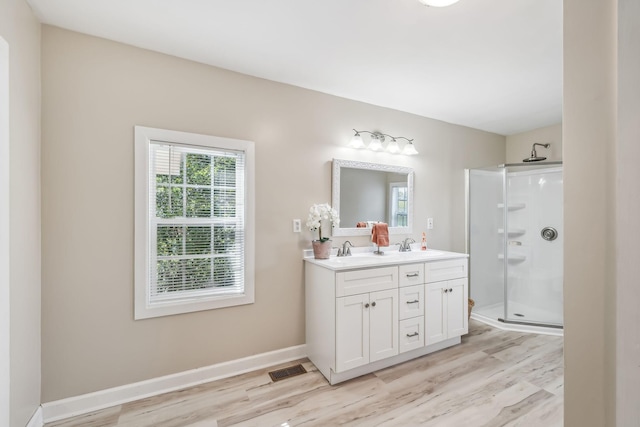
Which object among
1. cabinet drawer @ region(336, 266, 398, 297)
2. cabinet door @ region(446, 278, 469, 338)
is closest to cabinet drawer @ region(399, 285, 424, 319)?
cabinet drawer @ region(336, 266, 398, 297)

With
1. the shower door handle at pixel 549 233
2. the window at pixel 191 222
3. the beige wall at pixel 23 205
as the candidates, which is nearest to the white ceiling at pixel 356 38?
the beige wall at pixel 23 205

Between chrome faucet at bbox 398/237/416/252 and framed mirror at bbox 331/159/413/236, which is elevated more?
framed mirror at bbox 331/159/413/236

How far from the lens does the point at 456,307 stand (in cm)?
274

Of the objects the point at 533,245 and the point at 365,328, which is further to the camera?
the point at 533,245

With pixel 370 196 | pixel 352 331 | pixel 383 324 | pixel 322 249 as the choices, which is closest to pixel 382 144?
pixel 370 196

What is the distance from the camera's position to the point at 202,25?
1.75m

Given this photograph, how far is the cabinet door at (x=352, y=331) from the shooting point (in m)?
2.10

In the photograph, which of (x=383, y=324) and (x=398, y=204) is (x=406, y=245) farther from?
(x=383, y=324)

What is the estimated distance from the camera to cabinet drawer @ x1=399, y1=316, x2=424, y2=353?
7.88 feet

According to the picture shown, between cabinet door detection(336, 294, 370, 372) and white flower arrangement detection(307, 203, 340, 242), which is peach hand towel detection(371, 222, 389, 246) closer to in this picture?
white flower arrangement detection(307, 203, 340, 242)

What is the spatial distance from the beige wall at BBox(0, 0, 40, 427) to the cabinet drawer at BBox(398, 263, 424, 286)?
2.47 m

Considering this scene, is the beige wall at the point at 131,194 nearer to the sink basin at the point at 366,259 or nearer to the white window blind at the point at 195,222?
the white window blind at the point at 195,222

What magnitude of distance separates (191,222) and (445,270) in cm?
233

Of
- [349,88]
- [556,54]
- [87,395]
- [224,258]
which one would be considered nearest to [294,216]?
[224,258]
